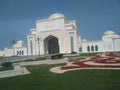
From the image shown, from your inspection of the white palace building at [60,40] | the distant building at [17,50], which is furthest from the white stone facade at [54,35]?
the distant building at [17,50]

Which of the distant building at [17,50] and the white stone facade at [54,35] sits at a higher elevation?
the white stone facade at [54,35]

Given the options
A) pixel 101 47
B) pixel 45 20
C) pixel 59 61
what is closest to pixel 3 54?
pixel 45 20

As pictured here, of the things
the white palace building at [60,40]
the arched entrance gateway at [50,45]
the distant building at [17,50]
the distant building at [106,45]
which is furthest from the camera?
the distant building at [17,50]

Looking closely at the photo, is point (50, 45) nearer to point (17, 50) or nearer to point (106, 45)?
point (17, 50)

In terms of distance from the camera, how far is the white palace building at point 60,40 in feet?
220

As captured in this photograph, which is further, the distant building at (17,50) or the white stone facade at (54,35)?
the distant building at (17,50)

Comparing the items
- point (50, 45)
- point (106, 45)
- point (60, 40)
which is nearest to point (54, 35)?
point (60, 40)

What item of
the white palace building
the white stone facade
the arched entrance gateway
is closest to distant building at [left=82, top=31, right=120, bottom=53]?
the white palace building

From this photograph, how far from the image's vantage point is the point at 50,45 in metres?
82.0

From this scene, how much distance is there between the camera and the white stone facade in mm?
68375

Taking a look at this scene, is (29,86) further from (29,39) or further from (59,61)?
(29,39)

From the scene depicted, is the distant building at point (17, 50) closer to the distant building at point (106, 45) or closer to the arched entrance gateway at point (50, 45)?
the arched entrance gateway at point (50, 45)

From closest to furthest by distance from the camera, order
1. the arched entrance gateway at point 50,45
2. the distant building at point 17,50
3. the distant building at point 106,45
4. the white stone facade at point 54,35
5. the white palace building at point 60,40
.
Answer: the distant building at point 106,45, the white palace building at point 60,40, the white stone facade at point 54,35, the arched entrance gateway at point 50,45, the distant building at point 17,50

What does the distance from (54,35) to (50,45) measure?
37.7 ft
